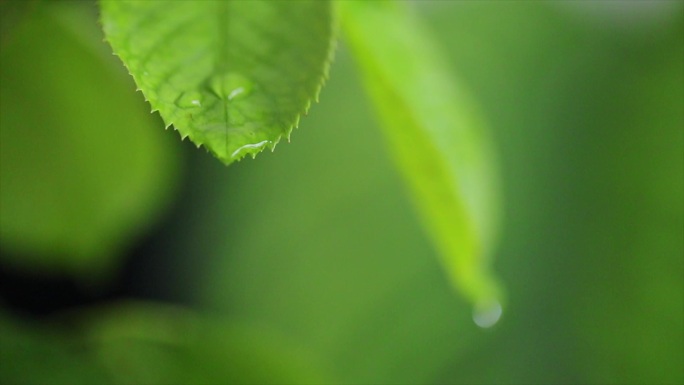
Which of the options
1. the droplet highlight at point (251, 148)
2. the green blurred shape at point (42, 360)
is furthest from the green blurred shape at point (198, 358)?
the droplet highlight at point (251, 148)

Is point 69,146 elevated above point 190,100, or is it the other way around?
point 69,146

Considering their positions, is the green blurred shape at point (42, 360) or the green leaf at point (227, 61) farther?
the green blurred shape at point (42, 360)

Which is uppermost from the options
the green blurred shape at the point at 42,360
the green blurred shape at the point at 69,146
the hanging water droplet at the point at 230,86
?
the green blurred shape at the point at 69,146

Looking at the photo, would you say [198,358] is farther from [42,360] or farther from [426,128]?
[426,128]

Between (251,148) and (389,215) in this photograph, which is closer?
(251,148)

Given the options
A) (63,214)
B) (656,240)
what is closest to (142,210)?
(63,214)

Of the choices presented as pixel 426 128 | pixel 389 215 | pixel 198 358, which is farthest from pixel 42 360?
pixel 389 215

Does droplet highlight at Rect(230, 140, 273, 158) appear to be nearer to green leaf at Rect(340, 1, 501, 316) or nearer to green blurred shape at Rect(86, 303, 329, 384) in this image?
green leaf at Rect(340, 1, 501, 316)

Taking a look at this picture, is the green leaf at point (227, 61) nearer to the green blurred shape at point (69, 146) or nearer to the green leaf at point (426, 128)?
the green leaf at point (426, 128)

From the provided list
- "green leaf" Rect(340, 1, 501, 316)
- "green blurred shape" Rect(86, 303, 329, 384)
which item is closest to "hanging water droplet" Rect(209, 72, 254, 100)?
"green leaf" Rect(340, 1, 501, 316)
